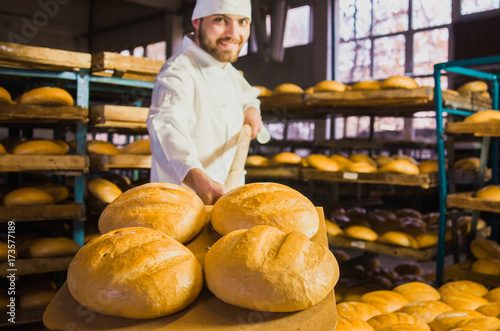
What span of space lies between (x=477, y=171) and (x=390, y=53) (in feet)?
17.6

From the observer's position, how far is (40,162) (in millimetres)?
2678

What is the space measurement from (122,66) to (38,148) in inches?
30.7

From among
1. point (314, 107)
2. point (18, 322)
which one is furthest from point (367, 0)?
point (18, 322)

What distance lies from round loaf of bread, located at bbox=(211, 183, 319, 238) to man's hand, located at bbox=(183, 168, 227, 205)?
0.32m

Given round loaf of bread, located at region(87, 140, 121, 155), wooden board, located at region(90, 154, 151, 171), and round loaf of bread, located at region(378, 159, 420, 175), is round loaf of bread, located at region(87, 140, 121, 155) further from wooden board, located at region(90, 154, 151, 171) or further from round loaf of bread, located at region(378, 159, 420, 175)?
round loaf of bread, located at region(378, 159, 420, 175)

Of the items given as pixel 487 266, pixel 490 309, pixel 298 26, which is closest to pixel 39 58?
pixel 490 309

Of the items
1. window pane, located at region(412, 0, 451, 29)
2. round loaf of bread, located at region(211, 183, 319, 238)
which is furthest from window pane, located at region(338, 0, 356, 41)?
round loaf of bread, located at region(211, 183, 319, 238)

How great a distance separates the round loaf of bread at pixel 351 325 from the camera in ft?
4.00

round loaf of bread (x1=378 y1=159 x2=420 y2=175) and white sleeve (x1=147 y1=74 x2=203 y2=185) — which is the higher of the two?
white sleeve (x1=147 y1=74 x2=203 y2=185)

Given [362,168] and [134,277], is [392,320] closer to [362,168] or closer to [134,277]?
[134,277]

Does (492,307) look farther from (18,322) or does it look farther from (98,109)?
(98,109)

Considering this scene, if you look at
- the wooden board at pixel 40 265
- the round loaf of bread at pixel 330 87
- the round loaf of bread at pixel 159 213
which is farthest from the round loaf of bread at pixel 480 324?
the round loaf of bread at pixel 330 87

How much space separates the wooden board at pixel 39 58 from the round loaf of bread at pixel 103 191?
906 millimetres

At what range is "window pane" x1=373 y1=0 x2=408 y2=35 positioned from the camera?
26.1 ft
